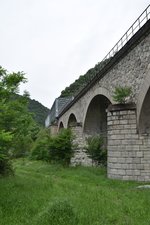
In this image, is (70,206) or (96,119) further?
(96,119)

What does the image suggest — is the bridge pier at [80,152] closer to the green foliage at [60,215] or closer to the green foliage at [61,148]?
the green foliage at [61,148]

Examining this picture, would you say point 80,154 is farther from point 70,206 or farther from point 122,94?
point 70,206

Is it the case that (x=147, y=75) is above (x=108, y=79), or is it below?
below

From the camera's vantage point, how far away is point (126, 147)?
1169cm

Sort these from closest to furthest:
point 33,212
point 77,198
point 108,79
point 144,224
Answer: point 144,224, point 33,212, point 77,198, point 108,79

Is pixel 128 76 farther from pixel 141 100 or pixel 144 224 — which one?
pixel 144 224

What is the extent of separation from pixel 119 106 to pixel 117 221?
713 centimetres

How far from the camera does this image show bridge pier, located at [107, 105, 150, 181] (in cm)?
1131

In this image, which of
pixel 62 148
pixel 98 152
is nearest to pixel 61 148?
pixel 62 148

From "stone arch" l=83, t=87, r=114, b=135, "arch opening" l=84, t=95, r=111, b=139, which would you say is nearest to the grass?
"stone arch" l=83, t=87, r=114, b=135

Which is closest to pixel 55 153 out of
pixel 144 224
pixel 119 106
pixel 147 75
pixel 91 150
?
pixel 91 150

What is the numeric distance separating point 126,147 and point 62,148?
672 centimetres

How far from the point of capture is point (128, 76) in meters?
12.9

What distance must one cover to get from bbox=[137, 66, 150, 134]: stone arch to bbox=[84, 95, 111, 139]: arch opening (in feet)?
27.7
